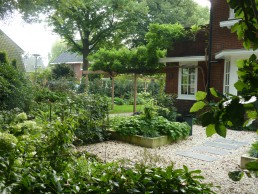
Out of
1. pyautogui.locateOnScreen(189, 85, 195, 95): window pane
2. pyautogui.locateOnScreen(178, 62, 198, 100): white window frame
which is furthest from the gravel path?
pyautogui.locateOnScreen(189, 85, 195, 95): window pane

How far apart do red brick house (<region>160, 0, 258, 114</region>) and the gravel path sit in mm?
3908

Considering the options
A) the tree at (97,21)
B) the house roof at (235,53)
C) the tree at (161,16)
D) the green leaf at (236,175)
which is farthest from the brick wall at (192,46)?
the tree at (161,16)

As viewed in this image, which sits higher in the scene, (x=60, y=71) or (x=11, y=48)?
(x=11, y=48)

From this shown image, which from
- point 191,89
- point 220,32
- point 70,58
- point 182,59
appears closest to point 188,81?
point 191,89

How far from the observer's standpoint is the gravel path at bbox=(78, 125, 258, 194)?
4565mm

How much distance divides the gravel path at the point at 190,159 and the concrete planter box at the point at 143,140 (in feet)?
0.62

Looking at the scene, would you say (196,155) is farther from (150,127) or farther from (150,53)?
(150,53)

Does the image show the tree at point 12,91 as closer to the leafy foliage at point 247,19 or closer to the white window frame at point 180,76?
the white window frame at point 180,76

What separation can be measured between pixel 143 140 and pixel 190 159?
1585 mm

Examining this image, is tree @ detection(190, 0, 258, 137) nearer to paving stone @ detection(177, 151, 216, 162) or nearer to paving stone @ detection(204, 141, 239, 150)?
paving stone @ detection(177, 151, 216, 162)

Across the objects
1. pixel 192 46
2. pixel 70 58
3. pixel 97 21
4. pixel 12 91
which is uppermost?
pixel 97 21

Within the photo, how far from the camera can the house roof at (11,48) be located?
2960cm

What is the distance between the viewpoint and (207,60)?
12969mm

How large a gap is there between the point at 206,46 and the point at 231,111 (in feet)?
42.7
